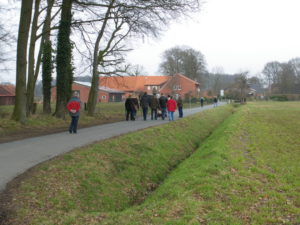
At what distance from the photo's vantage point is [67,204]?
665 cm

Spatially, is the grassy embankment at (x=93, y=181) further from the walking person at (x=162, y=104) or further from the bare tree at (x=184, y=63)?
the bare tree at (x=184, y=63)

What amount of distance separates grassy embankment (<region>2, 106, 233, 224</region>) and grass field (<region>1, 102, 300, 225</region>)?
0.06ft

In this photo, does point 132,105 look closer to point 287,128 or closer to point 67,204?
point 287,128

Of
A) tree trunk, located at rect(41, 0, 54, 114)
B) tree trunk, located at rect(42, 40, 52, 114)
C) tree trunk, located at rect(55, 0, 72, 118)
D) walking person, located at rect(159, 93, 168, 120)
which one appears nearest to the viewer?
tree trunk, located at rect(55, 0, 72, 118)

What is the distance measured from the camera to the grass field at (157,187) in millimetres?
5980

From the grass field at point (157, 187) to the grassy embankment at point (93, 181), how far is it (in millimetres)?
19

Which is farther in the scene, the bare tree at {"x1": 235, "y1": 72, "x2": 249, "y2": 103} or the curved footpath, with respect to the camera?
the bare tree at {"x1": 235, "y1": 72, "x2": 249, "y2": 103}

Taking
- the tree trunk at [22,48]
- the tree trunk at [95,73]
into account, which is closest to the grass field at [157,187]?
the tree trunk at [22,48]

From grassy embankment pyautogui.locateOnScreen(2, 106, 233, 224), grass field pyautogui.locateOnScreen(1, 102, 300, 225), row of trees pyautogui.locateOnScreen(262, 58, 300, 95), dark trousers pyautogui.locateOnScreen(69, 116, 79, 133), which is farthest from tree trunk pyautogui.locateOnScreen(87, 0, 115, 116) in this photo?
row of trees pyautogui.locateOnScreen(262, 58, 300, 95)

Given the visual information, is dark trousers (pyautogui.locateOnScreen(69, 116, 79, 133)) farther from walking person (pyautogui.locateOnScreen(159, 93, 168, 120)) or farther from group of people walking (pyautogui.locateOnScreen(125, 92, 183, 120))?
walking person (pyautogui.locateOnScreen(159, 93, 168, 120))

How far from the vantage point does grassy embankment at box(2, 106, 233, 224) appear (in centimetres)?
606

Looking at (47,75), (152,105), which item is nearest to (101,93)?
(47,75)

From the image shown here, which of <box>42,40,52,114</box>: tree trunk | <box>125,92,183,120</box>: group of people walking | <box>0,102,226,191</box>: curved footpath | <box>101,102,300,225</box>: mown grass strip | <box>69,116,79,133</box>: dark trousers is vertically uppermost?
<box>42,40,52,114</box>: tree trunk

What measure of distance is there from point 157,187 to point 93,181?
2187 mm
